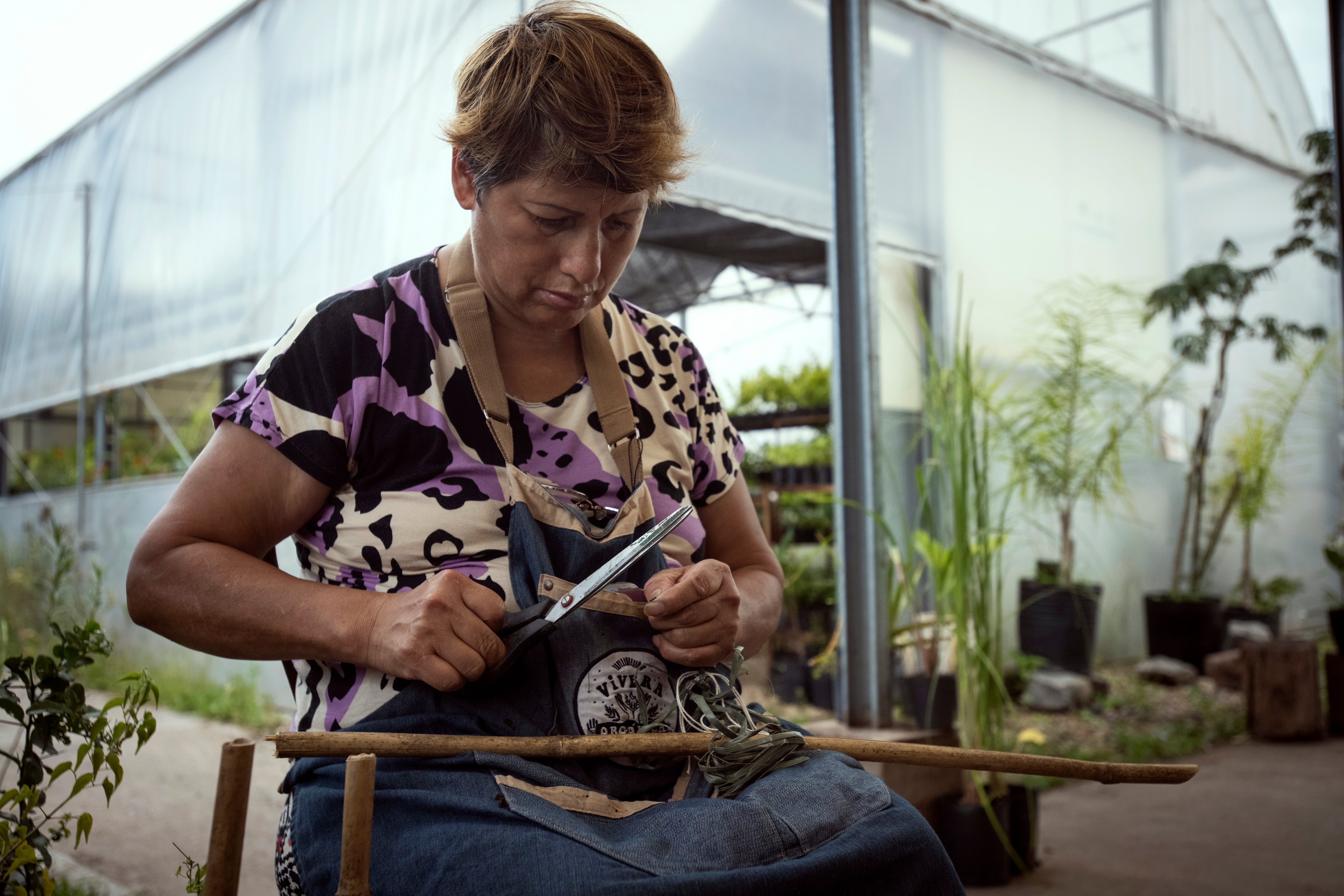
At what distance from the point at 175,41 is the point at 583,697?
328cm

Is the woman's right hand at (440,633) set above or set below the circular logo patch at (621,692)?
above

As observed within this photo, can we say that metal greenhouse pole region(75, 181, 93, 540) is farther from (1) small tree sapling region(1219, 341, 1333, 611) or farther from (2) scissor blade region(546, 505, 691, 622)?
(1) small tree sapling region(1219, 341, 1333, 611)

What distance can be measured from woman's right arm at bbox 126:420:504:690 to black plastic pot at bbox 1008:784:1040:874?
7.33ft

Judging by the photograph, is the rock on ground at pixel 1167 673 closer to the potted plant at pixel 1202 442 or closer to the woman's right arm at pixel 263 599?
the potted plant at pixel 1202 442

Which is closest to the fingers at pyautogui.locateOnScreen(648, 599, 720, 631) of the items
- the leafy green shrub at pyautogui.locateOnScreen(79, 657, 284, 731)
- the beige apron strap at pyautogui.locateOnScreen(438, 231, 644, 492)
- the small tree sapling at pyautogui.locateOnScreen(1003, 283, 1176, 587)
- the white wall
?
the beige apron strap at pyautogui.locateOnScreen(438, 231, 644, 492)

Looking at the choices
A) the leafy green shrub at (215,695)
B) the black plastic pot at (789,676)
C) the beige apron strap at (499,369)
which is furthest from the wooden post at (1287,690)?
the beige apron strap at (499,369)

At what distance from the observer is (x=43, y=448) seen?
11.9ft

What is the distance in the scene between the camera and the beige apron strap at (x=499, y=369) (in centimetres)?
118

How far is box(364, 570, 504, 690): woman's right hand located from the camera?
95 cm

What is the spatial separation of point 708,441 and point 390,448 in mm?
505

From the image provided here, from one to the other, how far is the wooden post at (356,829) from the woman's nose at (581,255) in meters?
0.63

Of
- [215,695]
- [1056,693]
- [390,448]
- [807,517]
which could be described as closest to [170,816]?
[215,695]

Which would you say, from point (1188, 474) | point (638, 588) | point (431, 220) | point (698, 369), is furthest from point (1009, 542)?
point (638, 588)

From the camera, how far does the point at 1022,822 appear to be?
2.76 m
